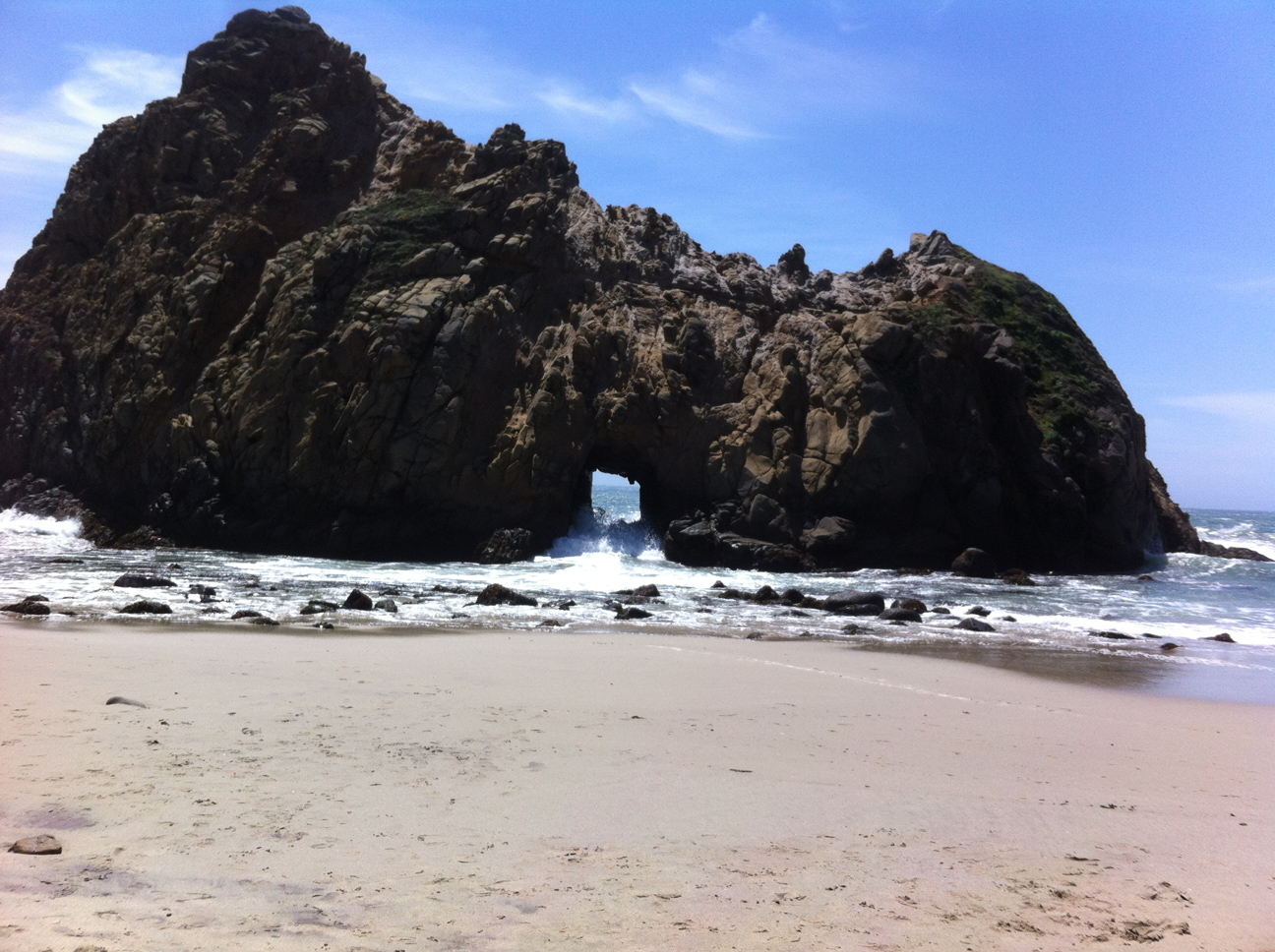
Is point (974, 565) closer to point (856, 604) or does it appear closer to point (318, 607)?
point (856, 604)

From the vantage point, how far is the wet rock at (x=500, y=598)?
18078 mm

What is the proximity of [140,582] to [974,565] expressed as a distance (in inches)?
893

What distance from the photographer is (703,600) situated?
20438 mm

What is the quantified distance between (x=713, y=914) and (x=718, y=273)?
32.3 m

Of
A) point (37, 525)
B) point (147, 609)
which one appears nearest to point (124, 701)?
point (147, 609)

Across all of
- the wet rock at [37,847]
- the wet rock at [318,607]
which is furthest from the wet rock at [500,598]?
the wet rock at [37,847]

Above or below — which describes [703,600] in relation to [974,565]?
below

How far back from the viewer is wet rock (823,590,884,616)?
19359 millimetres

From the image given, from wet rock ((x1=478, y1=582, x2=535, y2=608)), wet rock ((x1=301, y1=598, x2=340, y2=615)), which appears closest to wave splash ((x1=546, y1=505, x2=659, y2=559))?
wet rock ((x1=478, y1=582, x2=535, y2=608))

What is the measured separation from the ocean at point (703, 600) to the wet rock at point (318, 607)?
0.24m

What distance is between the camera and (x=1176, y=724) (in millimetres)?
9156

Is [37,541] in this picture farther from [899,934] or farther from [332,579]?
[899,934]

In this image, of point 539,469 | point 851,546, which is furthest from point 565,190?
point 851,546

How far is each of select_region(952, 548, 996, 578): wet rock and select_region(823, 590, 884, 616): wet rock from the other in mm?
9456
